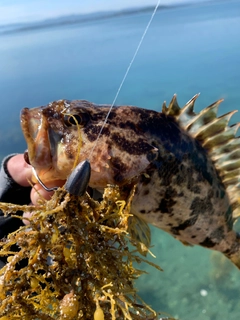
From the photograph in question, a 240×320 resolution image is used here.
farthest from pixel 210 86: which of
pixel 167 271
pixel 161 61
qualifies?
pixel 167 271

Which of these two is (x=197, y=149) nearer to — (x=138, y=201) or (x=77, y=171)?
(x=138, y=201)

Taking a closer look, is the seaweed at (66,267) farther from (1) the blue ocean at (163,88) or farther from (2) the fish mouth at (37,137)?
(1) the blue ocean at (163,88)

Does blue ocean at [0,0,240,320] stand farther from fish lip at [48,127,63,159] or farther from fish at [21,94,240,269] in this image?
fish lip at [48,127,63,159]

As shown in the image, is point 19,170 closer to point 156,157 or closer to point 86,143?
point 86,143

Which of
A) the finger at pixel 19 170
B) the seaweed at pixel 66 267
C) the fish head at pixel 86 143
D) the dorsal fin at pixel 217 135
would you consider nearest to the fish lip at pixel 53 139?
the fish head at pixel 86 143

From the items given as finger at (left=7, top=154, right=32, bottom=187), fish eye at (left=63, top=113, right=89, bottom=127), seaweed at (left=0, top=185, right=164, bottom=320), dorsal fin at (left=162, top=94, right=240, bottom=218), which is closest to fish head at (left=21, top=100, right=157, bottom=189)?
fish eye at (left=63, top=113, right=89, bottom=127)
